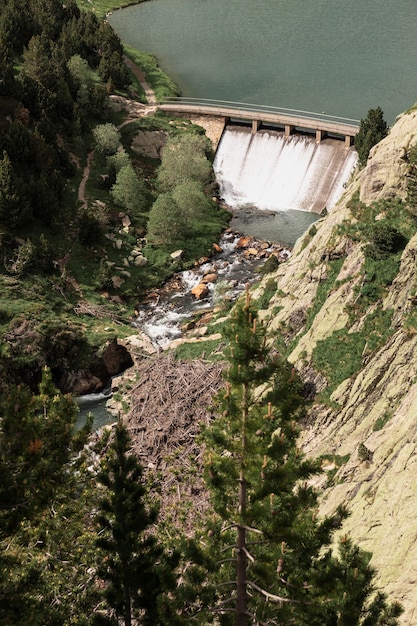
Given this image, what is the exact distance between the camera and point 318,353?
3403 centimetres

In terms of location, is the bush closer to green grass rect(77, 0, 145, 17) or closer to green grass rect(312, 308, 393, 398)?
green grass rect(312, 308, 393, 398)

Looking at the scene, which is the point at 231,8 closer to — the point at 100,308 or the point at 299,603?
the point at 100,308

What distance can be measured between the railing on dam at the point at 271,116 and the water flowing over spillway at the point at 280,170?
1293 mm

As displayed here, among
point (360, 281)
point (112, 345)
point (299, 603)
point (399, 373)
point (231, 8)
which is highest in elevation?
point (231, 8)

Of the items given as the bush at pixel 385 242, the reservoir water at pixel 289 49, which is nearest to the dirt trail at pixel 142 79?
the reservoir water at pixel 289 49

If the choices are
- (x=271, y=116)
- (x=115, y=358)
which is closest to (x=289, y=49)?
(x=271, y=116)

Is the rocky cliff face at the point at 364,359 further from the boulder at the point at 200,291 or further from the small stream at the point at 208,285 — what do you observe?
the boulder at the point at 200,291

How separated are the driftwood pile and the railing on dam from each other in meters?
40.4

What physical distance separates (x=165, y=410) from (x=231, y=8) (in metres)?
107

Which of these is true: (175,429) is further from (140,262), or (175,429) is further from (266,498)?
(140,262)

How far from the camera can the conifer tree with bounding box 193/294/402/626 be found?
1753cm

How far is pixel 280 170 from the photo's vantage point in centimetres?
7588

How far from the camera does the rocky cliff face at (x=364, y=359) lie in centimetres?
2219

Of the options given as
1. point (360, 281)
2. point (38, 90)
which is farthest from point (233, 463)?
point (38, 90)
